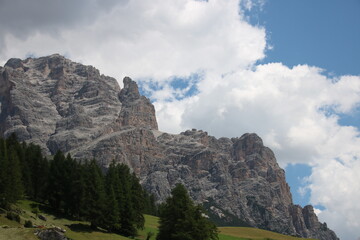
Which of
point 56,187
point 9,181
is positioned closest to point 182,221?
point 56,187

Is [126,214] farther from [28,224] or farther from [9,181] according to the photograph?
[28,224]

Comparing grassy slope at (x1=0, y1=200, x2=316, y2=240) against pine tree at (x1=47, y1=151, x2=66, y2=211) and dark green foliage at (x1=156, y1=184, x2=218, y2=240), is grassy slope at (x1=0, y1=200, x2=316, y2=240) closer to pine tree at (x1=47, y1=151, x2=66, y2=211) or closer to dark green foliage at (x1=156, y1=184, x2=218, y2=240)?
pine tree at (x1=47, y1=151, x2=66, y2=211)

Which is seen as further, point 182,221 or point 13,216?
point 182,221

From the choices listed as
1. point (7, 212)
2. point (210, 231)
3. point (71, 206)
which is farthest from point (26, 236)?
point (210, 231)

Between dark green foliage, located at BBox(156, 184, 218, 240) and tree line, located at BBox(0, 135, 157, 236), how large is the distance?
7.10 metres

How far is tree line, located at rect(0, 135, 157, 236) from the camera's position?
70125 millimetres

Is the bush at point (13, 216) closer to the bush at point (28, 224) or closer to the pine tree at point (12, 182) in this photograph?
the bush at point (28, 224)

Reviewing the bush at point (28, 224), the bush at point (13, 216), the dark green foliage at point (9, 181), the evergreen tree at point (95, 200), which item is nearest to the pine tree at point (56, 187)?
the evergreen tree at point (95, 200)

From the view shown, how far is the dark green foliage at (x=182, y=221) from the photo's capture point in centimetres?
7168

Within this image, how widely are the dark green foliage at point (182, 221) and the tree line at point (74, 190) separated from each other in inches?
279

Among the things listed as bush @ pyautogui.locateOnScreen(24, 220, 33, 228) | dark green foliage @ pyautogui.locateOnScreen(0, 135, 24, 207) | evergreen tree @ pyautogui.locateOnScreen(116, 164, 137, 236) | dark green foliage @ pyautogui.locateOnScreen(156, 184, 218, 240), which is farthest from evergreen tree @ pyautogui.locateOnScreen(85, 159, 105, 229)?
bush @ pyautogui.locateOnScreen(24, 220, 33, 228)

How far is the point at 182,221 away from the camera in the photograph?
72250 mm

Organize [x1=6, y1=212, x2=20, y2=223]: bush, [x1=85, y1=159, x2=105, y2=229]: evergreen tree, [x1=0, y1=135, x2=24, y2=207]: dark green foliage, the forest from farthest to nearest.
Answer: [x1=85, y1=159, x2=105, y2=229]: evergreen tree, the forest, [x1=0, y1=135, x2=24, y2=207]: dark green foliage, [x1=6, y1=212, x2=20, y2=223]: bush

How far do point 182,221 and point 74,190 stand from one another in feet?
66.6
